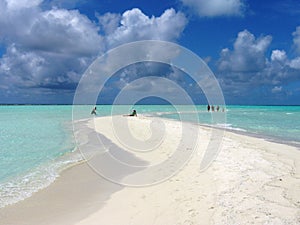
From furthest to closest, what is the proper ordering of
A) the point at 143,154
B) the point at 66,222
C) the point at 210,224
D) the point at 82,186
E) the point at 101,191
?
the point at 143,154, the point at 82,186, the point at 101,191, the point at 66,222, the point at 210,224

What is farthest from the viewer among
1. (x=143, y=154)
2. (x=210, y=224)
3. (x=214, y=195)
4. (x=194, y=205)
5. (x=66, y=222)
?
(x=143, y=154)

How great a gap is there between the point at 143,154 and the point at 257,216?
867 cm

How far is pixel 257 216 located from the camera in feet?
18.4

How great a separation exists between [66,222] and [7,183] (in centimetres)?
416

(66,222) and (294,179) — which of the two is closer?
(66,222)

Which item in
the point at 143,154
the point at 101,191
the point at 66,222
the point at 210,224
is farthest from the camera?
the point at 143,154

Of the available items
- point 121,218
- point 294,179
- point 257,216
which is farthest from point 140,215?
point 294,179

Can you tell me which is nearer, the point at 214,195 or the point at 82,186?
the point at 214,195

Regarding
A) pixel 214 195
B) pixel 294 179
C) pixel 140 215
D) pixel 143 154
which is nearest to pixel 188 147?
pixel 143 154

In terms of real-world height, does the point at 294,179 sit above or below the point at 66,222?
above

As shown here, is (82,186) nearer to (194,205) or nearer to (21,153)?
(194,205)

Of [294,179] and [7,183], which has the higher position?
[294,179]

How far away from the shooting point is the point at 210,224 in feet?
18.0

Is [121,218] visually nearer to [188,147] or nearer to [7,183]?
[7,183]
